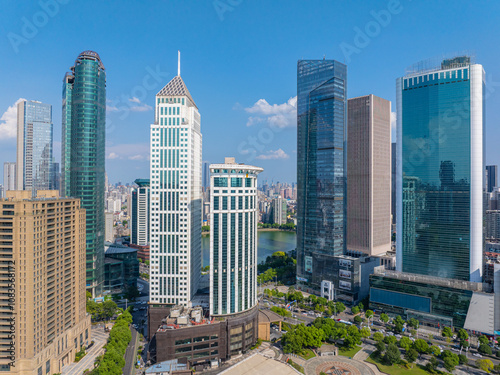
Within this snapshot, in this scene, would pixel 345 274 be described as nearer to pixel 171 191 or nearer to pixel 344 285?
pixel 344 285

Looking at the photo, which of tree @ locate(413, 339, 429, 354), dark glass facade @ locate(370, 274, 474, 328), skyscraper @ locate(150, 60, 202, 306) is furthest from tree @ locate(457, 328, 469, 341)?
skyscraper @ locate(150, 60, 202, 306)

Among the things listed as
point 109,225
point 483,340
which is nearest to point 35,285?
point 483,340

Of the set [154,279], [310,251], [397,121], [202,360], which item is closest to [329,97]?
[397,121]

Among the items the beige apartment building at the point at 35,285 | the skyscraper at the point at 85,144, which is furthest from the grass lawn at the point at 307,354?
the skyscraper at the point at 85,144

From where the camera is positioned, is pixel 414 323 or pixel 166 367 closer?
pixel 166 367

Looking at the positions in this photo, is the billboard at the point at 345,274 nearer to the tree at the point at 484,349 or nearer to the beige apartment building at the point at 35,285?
the tree at the point at 484,349

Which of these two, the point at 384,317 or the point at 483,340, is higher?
the point at 483,340
